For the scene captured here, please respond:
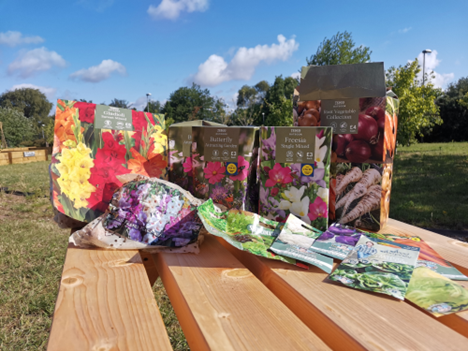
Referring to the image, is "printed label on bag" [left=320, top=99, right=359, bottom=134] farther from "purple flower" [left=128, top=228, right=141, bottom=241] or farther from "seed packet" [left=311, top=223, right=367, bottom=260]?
"purple flower" [left=128, top=228, right=141, bottom=241]

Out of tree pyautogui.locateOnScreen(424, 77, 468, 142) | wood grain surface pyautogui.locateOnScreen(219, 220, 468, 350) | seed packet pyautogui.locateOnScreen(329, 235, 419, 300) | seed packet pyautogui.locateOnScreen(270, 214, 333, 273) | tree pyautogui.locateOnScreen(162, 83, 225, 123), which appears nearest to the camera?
wood grain surface pyautogui.locateOnScreen(219, 220, 468, 350)

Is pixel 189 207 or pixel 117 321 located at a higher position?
pixel 189 207

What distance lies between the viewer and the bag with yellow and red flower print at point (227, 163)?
3.25 feet

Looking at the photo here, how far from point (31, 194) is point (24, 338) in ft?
12.1

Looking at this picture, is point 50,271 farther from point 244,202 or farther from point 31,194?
point 31,194

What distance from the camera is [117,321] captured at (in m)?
0.54

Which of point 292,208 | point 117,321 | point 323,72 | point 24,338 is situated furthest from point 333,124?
point 24,338

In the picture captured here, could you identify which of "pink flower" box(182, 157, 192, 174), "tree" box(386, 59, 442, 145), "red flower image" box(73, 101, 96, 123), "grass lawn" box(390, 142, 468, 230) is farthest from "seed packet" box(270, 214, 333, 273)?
"tree" box(386, 59, 442, 145)

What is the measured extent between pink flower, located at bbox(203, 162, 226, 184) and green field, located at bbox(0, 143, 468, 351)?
936 millimetres

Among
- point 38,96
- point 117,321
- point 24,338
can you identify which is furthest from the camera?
point 38,96

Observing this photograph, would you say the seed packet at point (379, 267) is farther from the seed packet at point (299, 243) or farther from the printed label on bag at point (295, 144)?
the printed label on bag at point (295, 144)

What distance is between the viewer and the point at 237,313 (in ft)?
1.78

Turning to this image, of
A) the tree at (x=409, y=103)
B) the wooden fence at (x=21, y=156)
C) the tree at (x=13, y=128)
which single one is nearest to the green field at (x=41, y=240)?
the tree at (x=409, y=103)

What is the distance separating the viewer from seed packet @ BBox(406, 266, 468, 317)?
0.54 m
